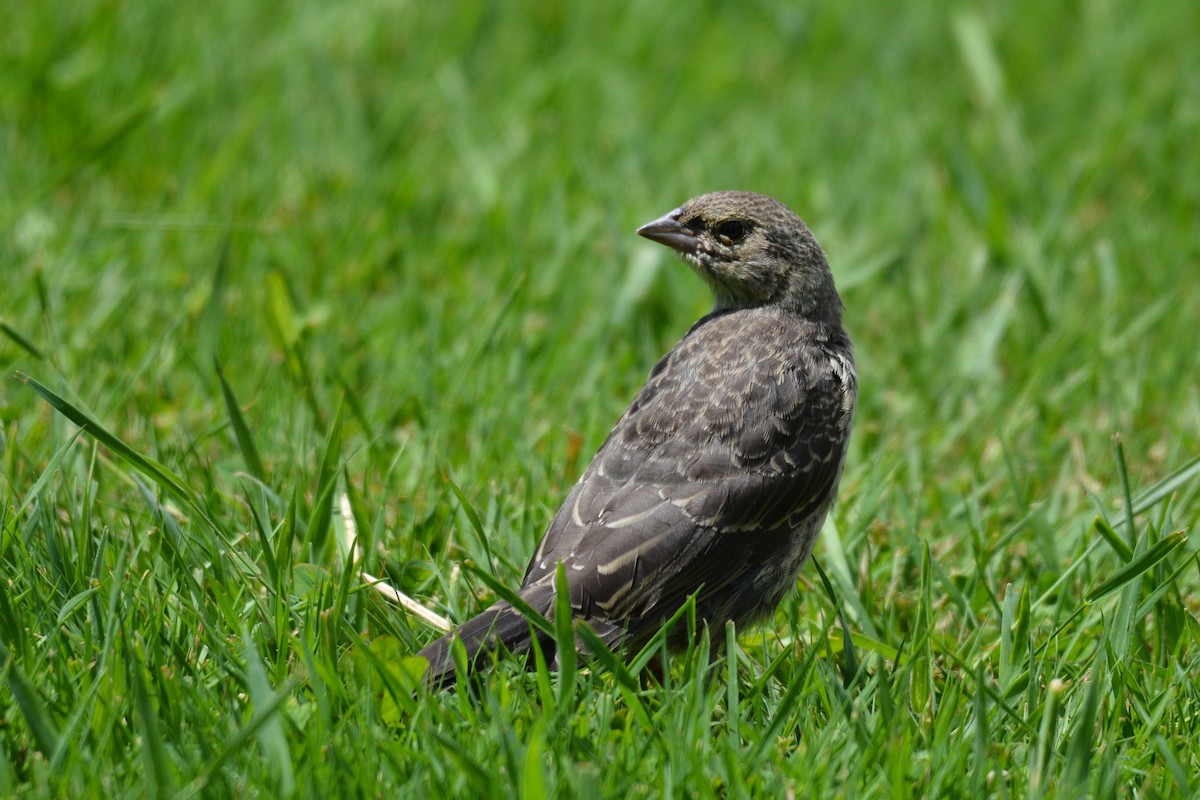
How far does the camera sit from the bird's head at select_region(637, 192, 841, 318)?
4.83m

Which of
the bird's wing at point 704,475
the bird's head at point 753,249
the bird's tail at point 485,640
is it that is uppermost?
the bird's head at point 753,249

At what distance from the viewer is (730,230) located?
4887 mm

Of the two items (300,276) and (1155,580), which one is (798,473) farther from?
(300,276)

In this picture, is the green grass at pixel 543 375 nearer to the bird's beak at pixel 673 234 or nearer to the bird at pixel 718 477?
the bird at pixel 718 477

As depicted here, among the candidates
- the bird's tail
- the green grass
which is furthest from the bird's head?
the bird's tail

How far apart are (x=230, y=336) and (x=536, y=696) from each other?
2.59 m

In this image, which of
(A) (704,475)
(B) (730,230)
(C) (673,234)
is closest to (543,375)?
(C) (673,234)

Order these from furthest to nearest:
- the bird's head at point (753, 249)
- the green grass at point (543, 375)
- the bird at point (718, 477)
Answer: the bird's head at point (753, 249) → the bird at point (718, 477) → the green grass at point (543, 375)

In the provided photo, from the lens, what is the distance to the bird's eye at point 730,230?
4863mm

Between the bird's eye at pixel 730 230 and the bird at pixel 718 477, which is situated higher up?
the bird's eye at pixel 730 230

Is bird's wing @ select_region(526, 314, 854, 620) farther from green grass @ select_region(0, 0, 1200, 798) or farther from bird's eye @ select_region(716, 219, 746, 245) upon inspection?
bird's eye @ select_region(716, 219, 746, 245)

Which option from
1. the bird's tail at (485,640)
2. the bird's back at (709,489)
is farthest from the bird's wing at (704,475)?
the bird's tail at (485,640)

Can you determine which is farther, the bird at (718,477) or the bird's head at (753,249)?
the bird's head at (753,249)

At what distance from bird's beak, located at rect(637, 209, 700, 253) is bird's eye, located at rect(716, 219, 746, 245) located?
84 millimetres
